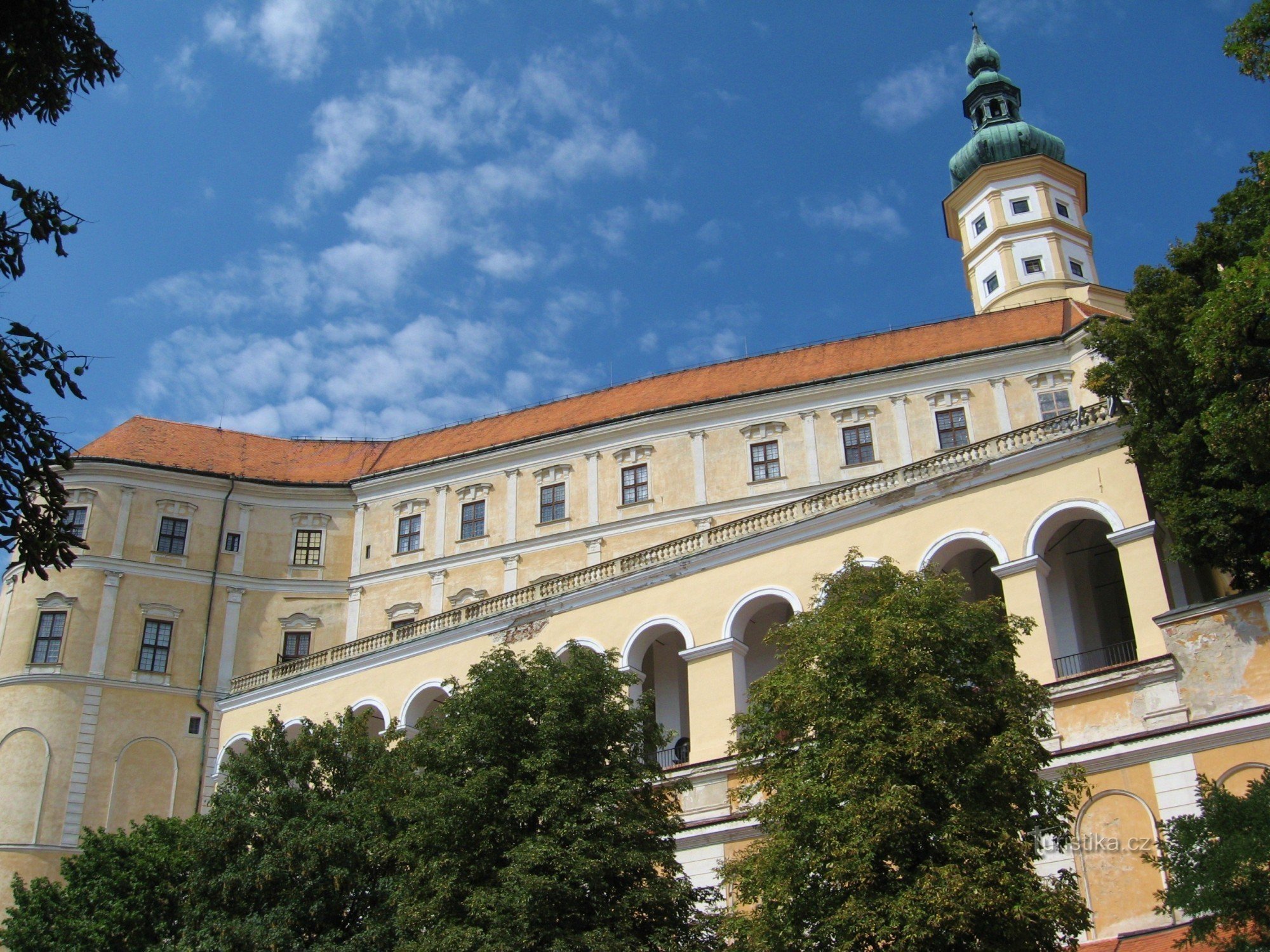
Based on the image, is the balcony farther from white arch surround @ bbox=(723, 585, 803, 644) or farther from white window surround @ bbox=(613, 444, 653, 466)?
white window surround @ bbox=(613, 444, 653, 466)

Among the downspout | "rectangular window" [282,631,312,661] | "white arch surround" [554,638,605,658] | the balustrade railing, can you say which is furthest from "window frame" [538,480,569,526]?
"white arch surround" [554,638,605,658]

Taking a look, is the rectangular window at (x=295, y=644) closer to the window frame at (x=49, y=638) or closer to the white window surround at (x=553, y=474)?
the window frame at (x=49, y=638)

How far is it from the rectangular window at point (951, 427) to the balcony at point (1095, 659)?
1183 centimetres

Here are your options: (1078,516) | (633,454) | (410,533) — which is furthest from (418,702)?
(1078,516)

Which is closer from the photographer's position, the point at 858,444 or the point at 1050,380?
the point at 1050,380

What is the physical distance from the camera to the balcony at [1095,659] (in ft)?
74.3

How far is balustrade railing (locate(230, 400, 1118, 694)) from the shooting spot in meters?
23.9

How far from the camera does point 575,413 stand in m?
43.1

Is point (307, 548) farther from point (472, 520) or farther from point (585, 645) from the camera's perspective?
point (585, 645)

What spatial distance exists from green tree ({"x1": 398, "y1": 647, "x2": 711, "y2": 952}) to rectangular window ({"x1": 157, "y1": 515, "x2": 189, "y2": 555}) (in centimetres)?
2345

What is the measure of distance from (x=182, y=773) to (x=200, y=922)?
16303 millimetres

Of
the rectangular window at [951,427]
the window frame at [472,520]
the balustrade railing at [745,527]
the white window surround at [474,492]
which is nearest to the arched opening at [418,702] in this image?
the balustrade railing at [745,527]

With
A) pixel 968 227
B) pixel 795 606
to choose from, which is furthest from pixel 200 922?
pixel 968 227

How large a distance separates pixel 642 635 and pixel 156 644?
18767mm
